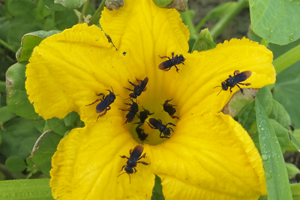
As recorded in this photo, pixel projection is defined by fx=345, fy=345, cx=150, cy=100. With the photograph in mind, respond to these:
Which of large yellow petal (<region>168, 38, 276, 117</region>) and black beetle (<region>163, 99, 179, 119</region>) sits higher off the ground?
large yellow petal (<region>168, 38, 276, 117</region>)

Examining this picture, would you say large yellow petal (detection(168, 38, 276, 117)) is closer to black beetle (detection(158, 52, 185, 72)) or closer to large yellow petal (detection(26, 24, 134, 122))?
black beetle (detection(158, 52, 185, 72))

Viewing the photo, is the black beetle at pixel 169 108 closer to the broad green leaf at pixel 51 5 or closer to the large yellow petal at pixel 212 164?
the large yellow petal at pixel 212 164

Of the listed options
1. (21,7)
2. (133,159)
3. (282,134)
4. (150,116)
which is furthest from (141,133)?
(21,7)

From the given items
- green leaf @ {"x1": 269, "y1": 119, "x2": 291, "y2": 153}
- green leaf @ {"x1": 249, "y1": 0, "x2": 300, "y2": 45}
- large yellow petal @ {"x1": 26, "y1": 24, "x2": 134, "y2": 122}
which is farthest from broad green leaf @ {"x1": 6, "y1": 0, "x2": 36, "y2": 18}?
green leaf @ {"x1": 269, "y1": 119, "x2": 291, "y2": 153}

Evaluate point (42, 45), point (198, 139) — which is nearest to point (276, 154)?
point (198, 139)

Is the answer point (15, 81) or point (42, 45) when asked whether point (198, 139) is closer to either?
point (42, 45)

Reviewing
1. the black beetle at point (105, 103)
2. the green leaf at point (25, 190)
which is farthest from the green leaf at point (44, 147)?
the black beetle at point (105, 103)
